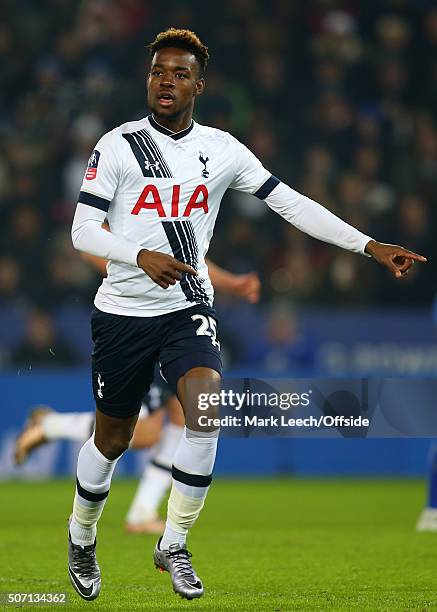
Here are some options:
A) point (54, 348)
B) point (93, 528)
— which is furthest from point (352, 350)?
point (93, 528)

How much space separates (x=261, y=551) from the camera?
21.6 ft

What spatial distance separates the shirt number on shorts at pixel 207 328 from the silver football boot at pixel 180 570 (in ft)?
2.46

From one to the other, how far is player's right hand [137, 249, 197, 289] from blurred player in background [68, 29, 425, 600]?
17cm

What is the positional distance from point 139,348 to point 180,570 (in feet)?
2.66

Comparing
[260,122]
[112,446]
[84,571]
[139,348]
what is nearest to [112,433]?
[112,446]

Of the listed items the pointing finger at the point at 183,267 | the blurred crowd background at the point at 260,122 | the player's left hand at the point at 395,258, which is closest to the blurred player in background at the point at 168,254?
the player's left hand at the point at 395,258

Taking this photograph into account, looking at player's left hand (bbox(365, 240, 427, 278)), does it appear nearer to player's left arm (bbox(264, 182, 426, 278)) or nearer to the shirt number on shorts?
player's left arm (bbox(264, 182, 426, 278))

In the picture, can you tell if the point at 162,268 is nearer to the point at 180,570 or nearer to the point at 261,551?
the point at 180,570

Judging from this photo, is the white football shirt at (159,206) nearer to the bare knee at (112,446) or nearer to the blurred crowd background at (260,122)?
the bare knee at (112,446)

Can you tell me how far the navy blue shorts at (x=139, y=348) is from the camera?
4641 mm

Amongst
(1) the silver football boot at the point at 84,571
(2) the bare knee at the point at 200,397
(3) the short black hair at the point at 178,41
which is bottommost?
(1) the silver football boot at the point at 84,571

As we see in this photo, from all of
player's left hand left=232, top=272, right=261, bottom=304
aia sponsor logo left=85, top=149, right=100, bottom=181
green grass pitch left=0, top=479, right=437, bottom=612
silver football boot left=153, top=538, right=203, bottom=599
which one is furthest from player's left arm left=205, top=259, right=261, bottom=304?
silver football boot left=153, top=538, right=203, bottom=599

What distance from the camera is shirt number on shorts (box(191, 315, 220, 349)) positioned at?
4684 millimetres

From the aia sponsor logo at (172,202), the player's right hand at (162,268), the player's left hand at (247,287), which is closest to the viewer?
the player's right hand at (162,268)
